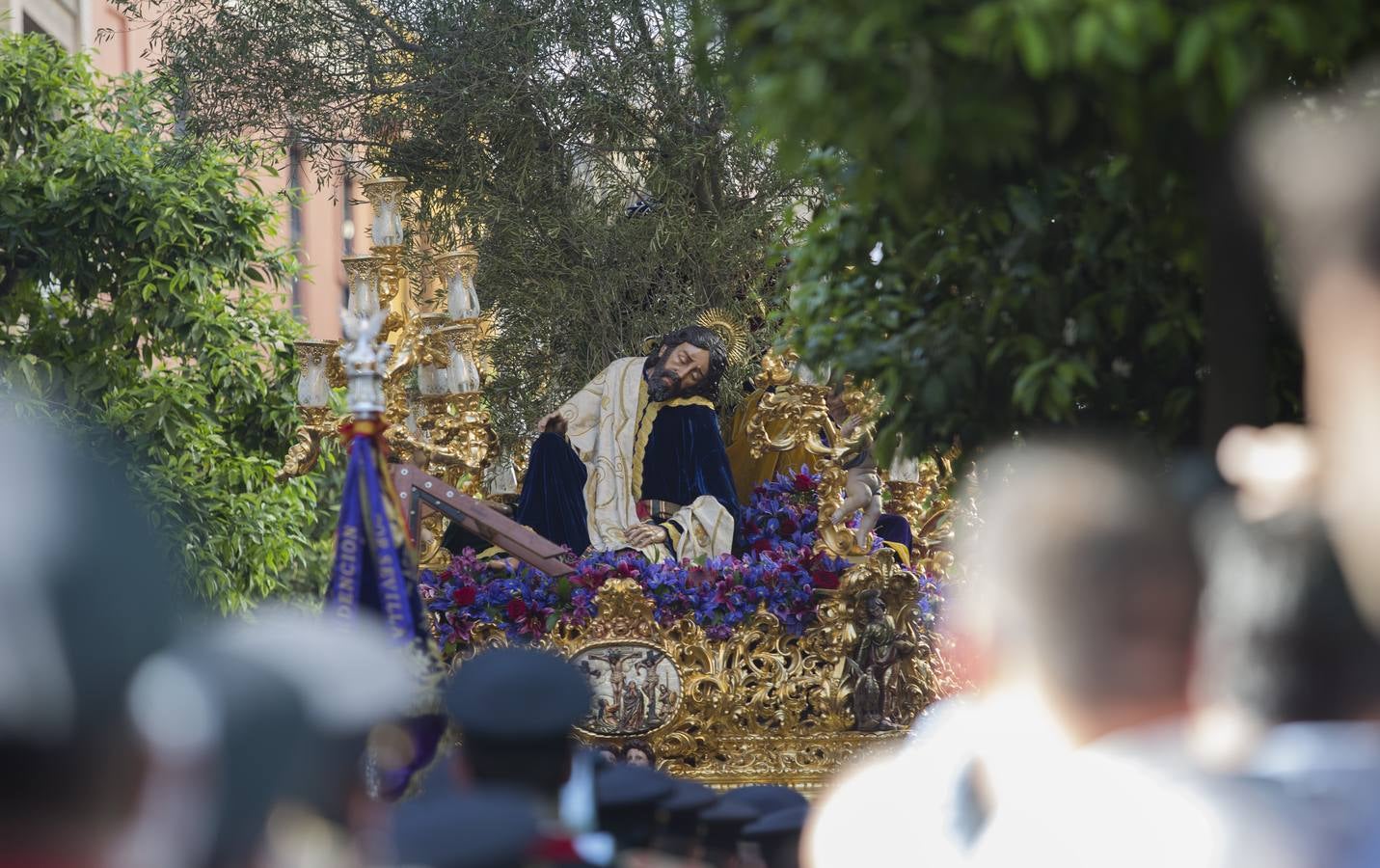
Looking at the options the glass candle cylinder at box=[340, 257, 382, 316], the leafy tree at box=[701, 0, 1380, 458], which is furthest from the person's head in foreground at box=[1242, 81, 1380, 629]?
the glass candle cylinder at box=[340, 257, 382, 316]

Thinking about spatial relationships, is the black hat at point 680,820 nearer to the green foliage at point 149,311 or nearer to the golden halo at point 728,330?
the golden halo at point 728,330

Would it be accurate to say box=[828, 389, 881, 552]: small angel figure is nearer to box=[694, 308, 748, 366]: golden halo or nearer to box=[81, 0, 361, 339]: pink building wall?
box=[694, 308, 748, 366]: golden halo

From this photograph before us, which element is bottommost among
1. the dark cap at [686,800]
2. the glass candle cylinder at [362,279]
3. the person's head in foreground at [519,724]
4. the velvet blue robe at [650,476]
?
the dark cap at [686,800]

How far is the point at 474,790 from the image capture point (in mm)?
3057

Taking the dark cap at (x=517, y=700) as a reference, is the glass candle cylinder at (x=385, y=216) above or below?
above

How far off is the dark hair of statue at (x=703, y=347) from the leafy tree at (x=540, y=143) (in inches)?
106

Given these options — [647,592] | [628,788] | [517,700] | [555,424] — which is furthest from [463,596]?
[517,700]

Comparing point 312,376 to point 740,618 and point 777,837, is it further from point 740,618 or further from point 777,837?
point 777,837

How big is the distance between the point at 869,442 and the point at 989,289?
14.5 ft

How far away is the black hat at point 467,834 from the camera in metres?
2.75

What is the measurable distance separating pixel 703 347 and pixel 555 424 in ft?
3.71

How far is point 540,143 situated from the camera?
53.2ft

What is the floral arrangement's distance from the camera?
10.9 metres

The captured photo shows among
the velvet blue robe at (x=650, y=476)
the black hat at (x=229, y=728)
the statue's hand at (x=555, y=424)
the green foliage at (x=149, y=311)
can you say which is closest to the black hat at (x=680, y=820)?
the black hat at (x=229, y=728)
